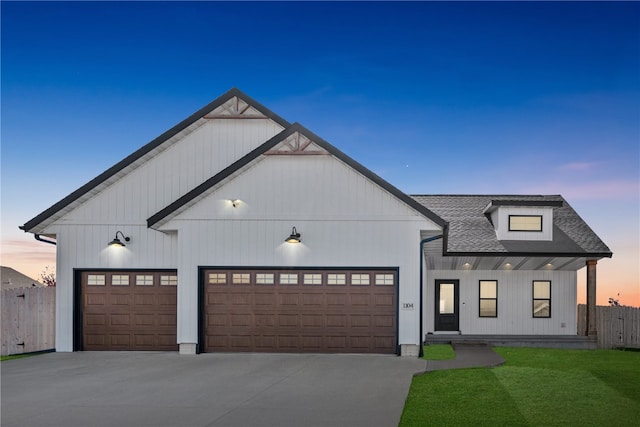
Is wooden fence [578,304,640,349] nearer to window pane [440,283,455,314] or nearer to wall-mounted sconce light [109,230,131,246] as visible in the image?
window pane [440,283,455,314]

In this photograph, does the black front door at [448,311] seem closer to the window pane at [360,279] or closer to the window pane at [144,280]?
the window pane at [360,279]

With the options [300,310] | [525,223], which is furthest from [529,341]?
[300,310]

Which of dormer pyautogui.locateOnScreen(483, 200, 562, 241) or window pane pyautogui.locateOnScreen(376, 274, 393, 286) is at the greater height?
dormer pyautogui.locateOnScreen(483, 200, 562, 241)

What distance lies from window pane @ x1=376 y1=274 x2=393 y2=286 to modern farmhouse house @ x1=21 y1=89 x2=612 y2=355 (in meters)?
0.04

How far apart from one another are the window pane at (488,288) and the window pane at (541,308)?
153 centimetres

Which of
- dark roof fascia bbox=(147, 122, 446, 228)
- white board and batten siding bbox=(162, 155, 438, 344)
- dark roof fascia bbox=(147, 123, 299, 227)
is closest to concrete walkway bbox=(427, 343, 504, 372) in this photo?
white board and batten siding bbox=(162, 155, 438, 344)

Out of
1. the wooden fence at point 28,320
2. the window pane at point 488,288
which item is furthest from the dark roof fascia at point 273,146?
the window pane at point 488,288

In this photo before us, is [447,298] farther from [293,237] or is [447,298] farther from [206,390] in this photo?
[206,390]

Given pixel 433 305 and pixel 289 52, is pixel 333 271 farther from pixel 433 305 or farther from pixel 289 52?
pixel 289 52

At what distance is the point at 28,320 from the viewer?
720 inches

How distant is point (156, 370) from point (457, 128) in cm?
1748

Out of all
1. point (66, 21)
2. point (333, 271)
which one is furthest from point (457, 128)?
point (66, 21)

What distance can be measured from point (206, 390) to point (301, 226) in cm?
671

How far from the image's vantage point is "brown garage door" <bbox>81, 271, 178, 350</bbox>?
18469mm
